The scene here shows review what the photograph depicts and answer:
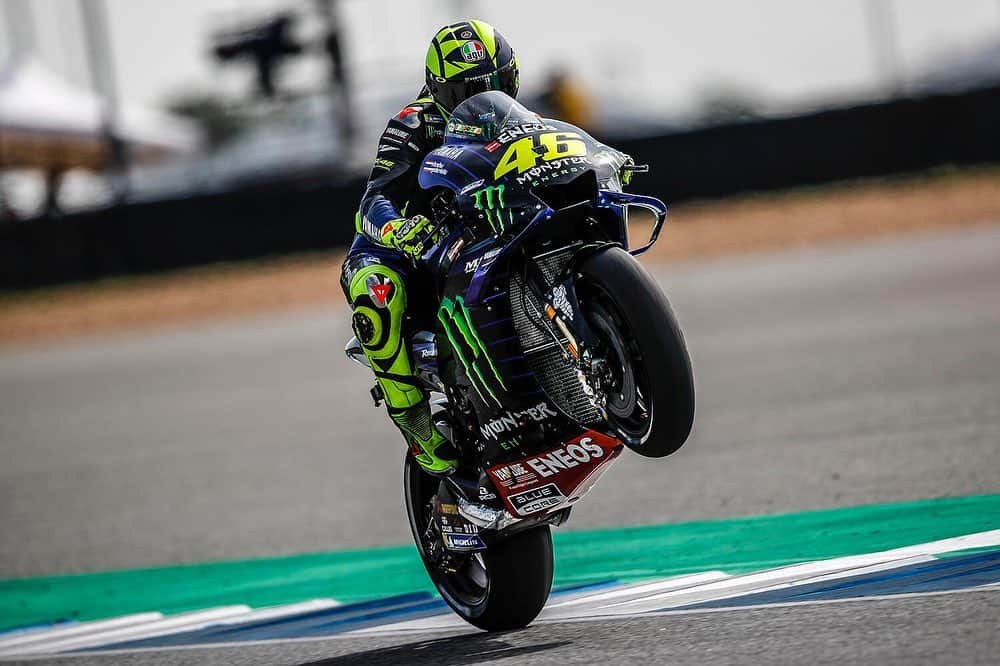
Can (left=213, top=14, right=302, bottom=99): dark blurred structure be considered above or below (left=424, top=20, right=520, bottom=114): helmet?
below

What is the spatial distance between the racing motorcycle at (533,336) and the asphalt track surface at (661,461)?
0.46 metres

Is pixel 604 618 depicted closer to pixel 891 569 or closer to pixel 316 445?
pixel 891 569

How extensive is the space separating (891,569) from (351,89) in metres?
28.6

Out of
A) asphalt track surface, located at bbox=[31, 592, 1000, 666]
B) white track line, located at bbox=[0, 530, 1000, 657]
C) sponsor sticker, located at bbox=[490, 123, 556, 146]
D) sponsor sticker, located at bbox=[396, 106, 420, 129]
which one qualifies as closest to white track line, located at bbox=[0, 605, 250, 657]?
white track line, located at bbox=[0, 530, 1000, 657]

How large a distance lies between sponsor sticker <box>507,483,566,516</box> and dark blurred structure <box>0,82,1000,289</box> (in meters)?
17.9

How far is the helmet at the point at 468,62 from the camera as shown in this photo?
17.2ft

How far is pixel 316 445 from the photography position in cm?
1073

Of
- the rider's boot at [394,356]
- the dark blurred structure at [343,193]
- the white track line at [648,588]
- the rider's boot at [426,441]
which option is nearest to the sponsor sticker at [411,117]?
the rider's boot at [394,356]

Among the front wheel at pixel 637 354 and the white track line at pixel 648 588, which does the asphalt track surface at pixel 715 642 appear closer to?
the white track line at pixel 648 588

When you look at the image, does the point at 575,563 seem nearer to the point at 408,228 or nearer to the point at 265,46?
the point at 408,228

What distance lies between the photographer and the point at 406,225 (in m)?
5.25

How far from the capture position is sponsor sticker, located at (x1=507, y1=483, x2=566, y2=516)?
5.01 meters

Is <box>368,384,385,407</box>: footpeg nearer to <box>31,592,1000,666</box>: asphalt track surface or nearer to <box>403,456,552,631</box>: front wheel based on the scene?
<box>403,456,552,631</box>: front wheel

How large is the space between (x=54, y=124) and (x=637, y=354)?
117 feet
